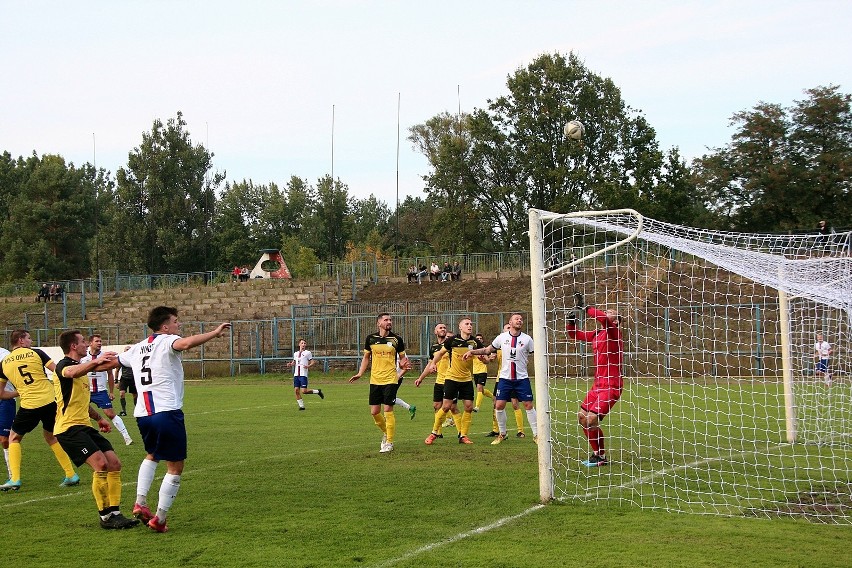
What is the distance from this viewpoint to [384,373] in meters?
13.6

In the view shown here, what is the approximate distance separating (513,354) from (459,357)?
3.07 feet

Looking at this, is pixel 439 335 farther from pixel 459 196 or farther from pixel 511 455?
pixel 459 196

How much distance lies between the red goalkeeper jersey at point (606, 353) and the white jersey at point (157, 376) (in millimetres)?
5181

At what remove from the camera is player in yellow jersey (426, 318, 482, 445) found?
14.5m

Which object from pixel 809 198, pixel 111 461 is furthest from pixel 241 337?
pixel 111 461

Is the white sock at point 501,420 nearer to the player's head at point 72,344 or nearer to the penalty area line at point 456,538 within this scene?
the penalty area line at point 456,538

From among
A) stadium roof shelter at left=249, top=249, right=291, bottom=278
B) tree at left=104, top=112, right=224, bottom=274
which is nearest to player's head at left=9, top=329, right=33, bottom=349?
stadium roof shelter at left=249, top=249, right=291, bottom=278

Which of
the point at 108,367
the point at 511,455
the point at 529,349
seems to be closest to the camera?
the point at 108,367

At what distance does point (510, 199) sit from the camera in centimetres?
5809

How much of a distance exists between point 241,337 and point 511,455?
1279 inches

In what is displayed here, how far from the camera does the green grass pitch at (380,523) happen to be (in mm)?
7129

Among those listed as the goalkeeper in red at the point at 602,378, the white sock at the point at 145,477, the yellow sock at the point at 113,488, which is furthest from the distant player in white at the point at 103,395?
the goalkeeper in red at the point at 602,378

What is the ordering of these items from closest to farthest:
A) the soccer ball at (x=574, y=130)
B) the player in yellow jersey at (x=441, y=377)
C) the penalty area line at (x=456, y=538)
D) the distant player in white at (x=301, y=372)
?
the penalty area line at (x=456, y=538) → the soccer ball at (x=574, y=130) → the player in yellow jersey at (x=441, y=377) → the distant player in white at (x=301, y=372)

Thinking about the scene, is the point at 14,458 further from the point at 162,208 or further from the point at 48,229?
the point at 48,229
